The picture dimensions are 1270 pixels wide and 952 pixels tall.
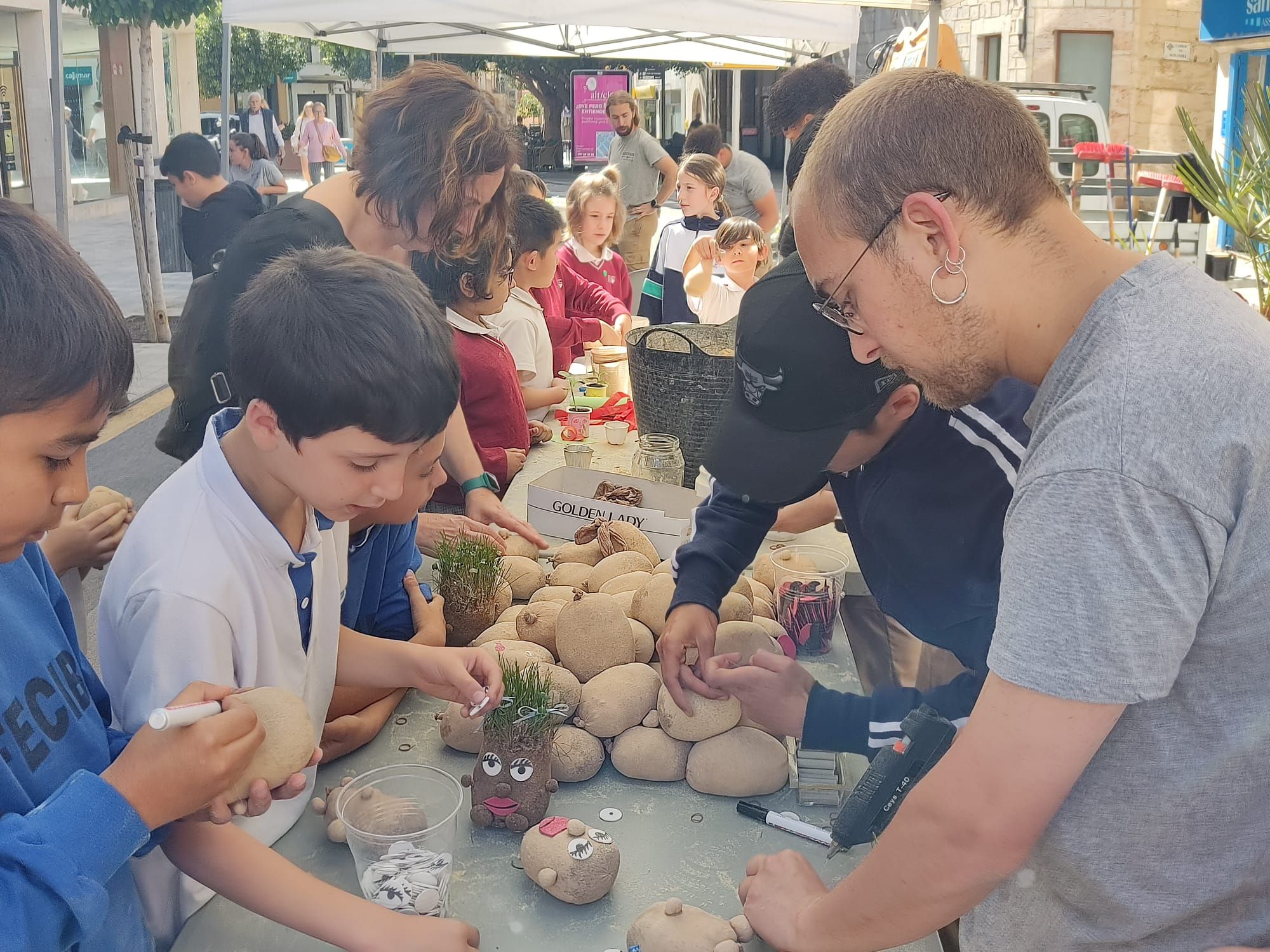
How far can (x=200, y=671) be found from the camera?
140 centimetres

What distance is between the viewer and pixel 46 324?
113 centimetres

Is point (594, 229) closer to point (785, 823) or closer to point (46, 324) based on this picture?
point (785, 823)

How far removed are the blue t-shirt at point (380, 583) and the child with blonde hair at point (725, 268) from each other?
10.4 ft

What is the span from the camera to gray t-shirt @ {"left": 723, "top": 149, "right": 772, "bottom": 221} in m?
8.44

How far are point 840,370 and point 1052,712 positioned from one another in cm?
70

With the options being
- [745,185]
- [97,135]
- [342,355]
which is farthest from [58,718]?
[97,135]

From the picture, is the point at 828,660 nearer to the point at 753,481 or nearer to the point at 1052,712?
the point at 753,481

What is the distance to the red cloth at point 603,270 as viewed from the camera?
20.1ft

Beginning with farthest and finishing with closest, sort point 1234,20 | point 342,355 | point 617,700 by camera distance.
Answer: point 1234,20
point 617,700
point 342,355

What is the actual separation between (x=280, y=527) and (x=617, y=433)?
6.89 feet

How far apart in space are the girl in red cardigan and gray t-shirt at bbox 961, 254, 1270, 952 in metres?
2.42

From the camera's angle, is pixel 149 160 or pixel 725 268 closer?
pixel 725 268

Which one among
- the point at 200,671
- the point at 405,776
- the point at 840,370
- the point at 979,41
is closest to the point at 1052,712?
the point at 840,370

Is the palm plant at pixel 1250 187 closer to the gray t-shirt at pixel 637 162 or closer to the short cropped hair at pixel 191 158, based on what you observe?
the gray t-shirt at pixel 637 162
